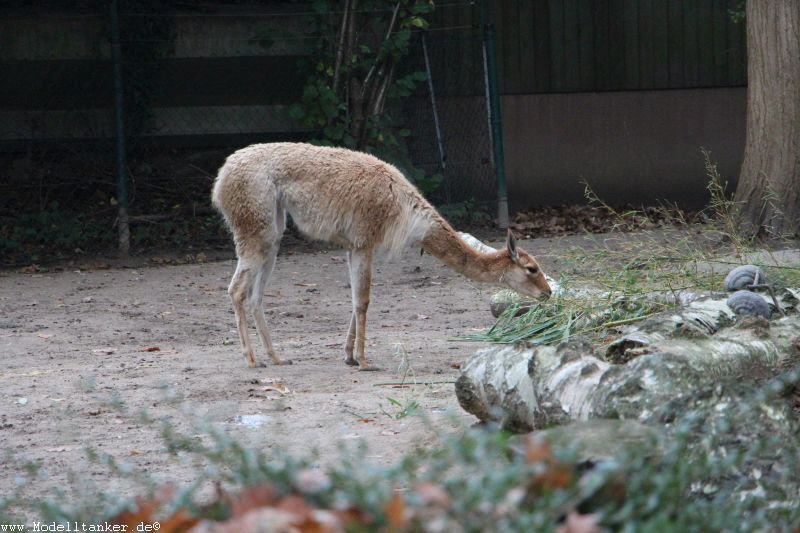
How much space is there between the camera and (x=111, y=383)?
600cm

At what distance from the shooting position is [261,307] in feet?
22.7

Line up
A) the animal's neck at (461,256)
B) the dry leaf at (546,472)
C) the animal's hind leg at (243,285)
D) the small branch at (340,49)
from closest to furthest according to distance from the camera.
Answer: the dry leaf at (546,472)
the animal's hind leg at (243,285)
the animal's neck at (461,256)
the small branch at (340,49)

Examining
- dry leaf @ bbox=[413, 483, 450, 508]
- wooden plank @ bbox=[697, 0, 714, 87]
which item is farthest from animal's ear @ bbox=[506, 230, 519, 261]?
wooden plank @ bbox=[697, 0, 714, 87]

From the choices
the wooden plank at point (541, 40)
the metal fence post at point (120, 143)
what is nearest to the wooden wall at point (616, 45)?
the wooden plank at point (541, 40)

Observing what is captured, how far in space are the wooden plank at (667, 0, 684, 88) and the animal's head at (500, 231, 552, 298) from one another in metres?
7.18

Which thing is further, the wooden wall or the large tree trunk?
the wooden wall

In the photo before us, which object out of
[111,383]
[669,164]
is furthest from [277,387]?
[669,164]

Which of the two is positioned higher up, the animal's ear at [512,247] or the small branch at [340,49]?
the small branch at [340,49]

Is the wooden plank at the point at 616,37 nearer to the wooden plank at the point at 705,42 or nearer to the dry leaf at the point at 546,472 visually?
the wooden plank at the point at 705,42

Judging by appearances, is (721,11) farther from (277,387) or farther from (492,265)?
(277,387)

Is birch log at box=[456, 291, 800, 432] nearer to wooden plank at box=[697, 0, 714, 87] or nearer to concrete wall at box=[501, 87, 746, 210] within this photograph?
concrete wall at box=[501, 87, 746, 210]

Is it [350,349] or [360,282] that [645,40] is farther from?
[350,349]

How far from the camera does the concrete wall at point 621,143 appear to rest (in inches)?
514

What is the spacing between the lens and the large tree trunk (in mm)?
9945
